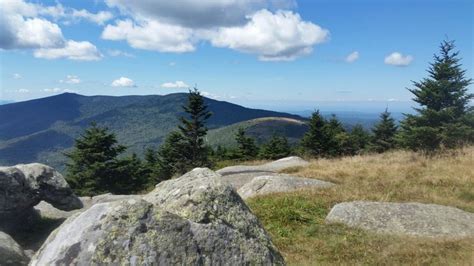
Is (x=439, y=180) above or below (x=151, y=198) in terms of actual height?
below

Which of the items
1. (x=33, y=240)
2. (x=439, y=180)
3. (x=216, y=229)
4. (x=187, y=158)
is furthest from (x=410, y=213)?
(x=187, y=158)

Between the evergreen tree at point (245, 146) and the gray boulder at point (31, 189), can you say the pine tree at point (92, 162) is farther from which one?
the gray boulder at point (31, 189)

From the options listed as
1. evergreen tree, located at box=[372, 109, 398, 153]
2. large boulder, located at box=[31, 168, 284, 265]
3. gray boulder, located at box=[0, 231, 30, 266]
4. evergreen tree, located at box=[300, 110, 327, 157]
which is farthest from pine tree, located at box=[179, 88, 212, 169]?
large boulder, located at box=[31, 168, 284, 265]

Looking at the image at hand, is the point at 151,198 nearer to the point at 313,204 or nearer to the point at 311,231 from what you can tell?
the point at 311,231

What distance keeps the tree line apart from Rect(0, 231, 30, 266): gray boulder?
28704 mm

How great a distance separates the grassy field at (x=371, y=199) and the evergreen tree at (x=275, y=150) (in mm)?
45792

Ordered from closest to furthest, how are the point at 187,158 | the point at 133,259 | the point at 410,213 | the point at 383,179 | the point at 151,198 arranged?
the point at 133,259 → the point at 151,198 → the point at 410,213 → the point at 383,179 → the point at 187,158

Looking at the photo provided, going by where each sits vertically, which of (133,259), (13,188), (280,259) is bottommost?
(13,188)

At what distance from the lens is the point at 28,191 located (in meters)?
24.3

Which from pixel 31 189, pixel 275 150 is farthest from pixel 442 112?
pixel 275 150

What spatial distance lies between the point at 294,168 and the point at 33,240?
16.5 metres

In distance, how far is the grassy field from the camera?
10.9 m

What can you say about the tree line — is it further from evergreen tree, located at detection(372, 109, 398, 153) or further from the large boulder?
the large boulder

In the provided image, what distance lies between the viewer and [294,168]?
2889 centimetres
